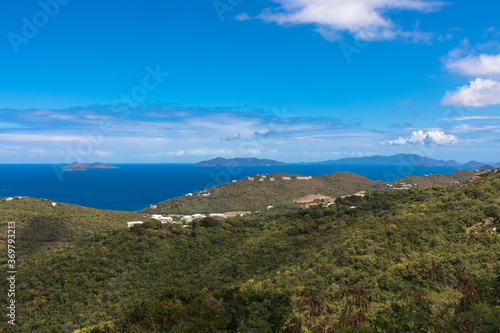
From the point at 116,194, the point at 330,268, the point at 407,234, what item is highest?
the point at 407,234

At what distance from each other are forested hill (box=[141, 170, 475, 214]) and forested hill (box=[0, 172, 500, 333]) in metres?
73.0

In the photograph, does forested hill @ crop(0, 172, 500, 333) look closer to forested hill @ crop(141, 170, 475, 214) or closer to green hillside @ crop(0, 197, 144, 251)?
green hillside @ crop(0, 197, 144, 251)

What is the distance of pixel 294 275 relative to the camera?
87.6 ft

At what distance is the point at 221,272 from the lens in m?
35.9

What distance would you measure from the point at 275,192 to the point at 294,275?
11341cm

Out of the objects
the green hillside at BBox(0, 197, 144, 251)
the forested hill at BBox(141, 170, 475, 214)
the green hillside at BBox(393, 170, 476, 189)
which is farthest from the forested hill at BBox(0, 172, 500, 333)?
the green hillside at BBox(393, 170, 476, 189)

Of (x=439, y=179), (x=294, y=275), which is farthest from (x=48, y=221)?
(x=439, y=179)

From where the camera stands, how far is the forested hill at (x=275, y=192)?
126 m

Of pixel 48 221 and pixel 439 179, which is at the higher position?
pixel 439 179

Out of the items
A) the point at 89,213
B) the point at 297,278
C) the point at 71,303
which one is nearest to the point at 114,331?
the point at 297,278

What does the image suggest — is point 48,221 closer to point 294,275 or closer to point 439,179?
point 294,275

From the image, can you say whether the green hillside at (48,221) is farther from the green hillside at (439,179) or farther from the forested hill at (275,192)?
the green hillside at (439,179)

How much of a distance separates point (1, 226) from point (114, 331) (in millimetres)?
59944

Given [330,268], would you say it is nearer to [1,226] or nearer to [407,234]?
[407,234]
